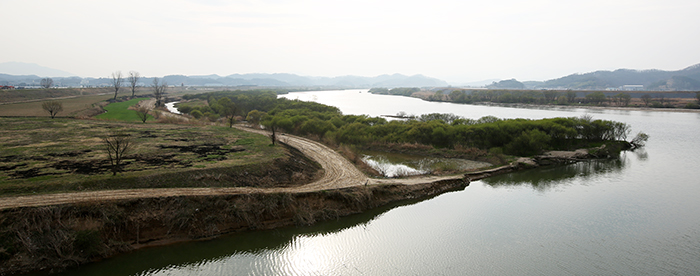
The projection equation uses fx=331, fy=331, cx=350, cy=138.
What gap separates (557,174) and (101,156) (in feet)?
142

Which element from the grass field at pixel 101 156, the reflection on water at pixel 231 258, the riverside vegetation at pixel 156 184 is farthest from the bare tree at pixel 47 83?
the reflection on water at pixel 231 258

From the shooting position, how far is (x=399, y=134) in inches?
1929

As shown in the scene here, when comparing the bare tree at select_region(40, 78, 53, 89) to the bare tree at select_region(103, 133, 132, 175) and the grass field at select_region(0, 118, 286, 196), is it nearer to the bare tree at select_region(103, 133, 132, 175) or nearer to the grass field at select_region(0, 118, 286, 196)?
the grass field at select_region(0, 118, 286, 196)

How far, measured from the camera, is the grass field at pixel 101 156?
64.7 ft

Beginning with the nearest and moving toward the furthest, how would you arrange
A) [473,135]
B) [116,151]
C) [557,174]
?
[116,151], [557,174], [473,135]

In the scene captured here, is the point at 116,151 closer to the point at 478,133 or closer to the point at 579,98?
the point at 478,133

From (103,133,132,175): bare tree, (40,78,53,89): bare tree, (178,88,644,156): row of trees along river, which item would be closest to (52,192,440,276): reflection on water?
(103,133,132,175): bare tree

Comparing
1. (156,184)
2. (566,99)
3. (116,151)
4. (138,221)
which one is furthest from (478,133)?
(566,99)

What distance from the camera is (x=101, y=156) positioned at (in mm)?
25641

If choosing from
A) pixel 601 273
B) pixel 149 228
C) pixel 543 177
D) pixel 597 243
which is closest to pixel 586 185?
pixel 543 177

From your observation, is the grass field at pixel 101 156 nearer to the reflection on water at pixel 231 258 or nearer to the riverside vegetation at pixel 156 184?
the riverside vegetation at pixel 156 184

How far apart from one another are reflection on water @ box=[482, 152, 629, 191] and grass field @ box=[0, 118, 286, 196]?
891 inches

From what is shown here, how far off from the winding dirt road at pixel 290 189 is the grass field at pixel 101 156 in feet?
3.69

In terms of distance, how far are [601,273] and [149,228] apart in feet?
75.9
